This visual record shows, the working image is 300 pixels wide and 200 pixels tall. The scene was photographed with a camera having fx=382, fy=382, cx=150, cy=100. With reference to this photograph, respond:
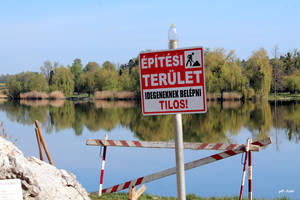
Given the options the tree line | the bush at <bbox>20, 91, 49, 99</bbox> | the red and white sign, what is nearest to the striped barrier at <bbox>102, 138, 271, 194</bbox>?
the red and white sign

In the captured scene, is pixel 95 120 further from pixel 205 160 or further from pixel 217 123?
pixel 205 160

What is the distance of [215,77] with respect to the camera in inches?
1887

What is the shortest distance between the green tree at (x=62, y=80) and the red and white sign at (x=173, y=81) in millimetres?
60202

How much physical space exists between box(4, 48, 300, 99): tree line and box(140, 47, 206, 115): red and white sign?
43837 millimetres

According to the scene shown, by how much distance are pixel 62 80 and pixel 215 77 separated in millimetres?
27693

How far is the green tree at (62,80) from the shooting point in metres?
63.3

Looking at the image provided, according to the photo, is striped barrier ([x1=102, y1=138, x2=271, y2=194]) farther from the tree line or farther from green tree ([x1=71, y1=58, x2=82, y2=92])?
green tree ([x1=71, y1=58, x2=82, y2=92])

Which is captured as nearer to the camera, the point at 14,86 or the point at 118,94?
the point at 118,94

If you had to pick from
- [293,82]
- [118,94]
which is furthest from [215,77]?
[118,94]

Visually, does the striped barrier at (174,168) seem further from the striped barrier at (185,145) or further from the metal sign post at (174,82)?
the metal sign post at (174,82)

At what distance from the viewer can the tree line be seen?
156 ft

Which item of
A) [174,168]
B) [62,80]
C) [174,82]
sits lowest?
[174,168]

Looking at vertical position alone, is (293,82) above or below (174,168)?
above

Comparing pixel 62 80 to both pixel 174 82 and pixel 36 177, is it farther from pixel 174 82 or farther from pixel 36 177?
pixel 174 82
